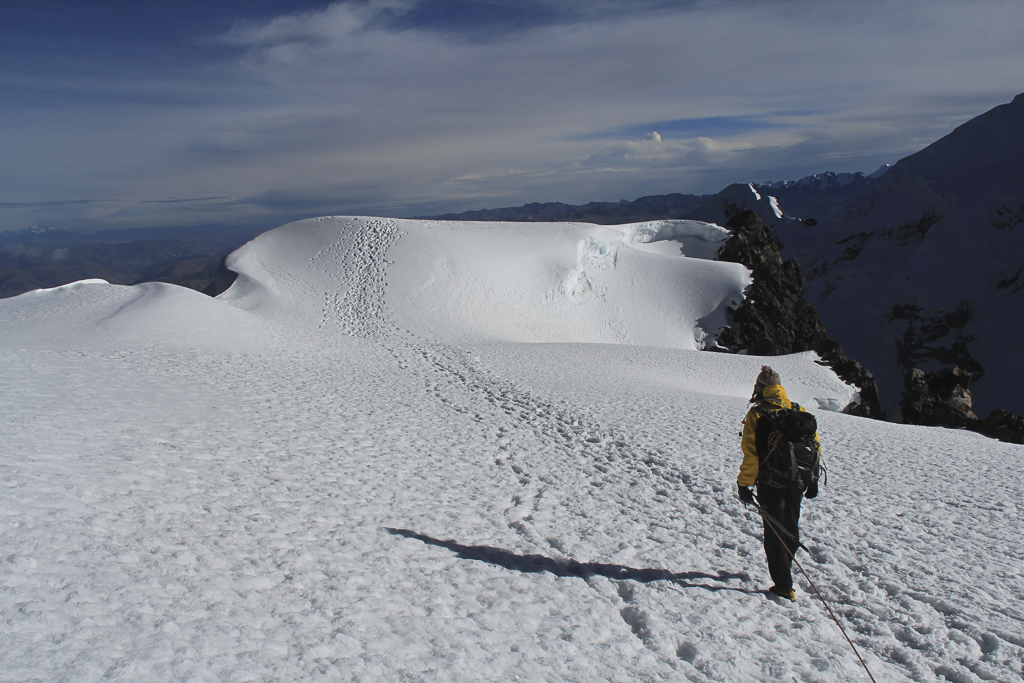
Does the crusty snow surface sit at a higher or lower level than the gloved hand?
lower

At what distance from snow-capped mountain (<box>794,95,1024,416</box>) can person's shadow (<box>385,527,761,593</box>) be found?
118904 mm

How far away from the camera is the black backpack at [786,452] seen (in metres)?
5.43

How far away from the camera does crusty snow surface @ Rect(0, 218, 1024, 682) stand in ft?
14.5

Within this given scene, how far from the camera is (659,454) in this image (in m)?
10.5

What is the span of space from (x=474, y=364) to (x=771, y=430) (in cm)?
1535

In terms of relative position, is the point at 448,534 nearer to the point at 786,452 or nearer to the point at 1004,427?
the point at 786,452

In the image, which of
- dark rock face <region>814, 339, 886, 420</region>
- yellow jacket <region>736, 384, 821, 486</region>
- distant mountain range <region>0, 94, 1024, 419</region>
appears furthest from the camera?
distant mountain range <region>0, 94, 1024, 419</region>

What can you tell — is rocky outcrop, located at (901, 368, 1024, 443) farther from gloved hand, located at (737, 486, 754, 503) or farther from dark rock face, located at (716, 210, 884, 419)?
gloved hand, located at (737, 486, 754, 503)

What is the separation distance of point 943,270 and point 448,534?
185 m

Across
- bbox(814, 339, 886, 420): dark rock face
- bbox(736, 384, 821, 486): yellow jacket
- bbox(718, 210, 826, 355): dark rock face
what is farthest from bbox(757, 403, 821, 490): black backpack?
bbox(718, 210, 826, 355): dark rock face

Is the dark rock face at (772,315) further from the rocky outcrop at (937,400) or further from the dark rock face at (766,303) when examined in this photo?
the rocky outcrop at (937,400)

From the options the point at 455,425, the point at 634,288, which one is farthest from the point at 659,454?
the point at 634,288

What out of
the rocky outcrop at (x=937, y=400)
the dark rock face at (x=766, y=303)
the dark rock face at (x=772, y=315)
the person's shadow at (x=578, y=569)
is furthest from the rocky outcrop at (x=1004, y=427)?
the person's shadow at (x=578, y=569)

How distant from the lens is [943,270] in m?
146
